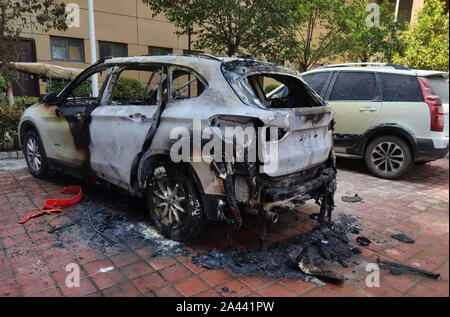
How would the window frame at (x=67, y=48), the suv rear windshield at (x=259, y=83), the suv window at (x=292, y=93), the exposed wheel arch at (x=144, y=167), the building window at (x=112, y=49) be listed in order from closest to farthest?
the suv rear windshield at (x=259, y=83) → the exposed wheel arch at (x=144, y=167) → the suv window at (x=292, y=93) → the window frame at (x=67, y=48) → the building window at (x=112, y=49)

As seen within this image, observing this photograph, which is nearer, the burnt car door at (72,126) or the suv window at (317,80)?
the burnt car door at (72,126)

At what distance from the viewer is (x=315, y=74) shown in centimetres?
721

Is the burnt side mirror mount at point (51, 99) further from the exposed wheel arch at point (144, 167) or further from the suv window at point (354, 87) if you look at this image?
the suv window at point (354, 87)

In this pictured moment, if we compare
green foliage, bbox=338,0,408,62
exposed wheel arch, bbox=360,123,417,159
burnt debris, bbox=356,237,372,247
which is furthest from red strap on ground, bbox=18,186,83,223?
green foliage, bbox=338,0,408,62

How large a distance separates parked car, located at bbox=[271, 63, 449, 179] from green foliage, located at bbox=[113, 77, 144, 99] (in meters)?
2.33

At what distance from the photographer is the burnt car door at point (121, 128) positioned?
12.3 ft

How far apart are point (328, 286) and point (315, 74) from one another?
5.25 meters

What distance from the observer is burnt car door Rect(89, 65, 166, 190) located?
375cm

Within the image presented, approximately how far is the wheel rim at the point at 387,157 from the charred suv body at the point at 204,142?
9.17 feet

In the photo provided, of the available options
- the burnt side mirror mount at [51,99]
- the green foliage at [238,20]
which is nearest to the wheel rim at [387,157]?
the green foliage at [238,20]

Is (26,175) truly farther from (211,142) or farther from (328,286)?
(328,286)

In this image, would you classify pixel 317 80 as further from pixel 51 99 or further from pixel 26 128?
pixel 26 128

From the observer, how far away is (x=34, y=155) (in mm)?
5758

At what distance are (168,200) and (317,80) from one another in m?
4.78
